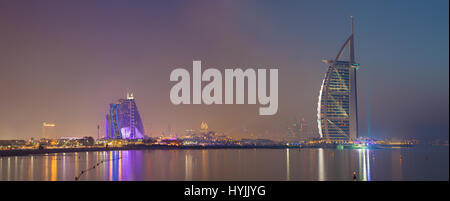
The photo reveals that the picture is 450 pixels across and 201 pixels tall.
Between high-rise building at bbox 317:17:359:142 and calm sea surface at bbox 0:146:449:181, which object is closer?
calm sea surface at bbox 0:146:449:181

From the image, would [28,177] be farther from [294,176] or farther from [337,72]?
[337,72]

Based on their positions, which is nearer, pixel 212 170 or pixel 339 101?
pixel 212 170

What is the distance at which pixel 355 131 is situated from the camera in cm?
18875

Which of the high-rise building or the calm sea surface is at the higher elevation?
the high-rise building

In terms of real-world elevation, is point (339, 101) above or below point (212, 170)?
above

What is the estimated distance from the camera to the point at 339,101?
17838 cm

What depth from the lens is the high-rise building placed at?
176 metres

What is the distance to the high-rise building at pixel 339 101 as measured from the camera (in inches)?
6909
